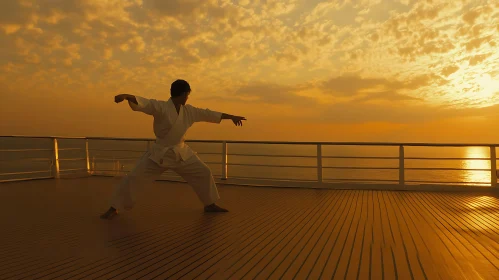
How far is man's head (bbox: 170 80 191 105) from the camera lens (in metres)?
4.43

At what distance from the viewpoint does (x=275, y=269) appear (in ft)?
8.29

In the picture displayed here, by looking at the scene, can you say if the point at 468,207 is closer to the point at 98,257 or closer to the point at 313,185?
the point at 313,185

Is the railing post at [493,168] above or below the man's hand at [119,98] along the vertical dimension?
below

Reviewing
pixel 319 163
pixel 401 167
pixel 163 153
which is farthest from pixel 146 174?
pixel 401 167

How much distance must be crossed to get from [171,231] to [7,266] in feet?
4.66

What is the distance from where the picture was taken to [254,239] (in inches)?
134

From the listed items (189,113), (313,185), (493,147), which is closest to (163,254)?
(189,113)

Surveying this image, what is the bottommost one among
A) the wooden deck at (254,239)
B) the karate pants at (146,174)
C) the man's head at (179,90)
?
the wooden deck at (254,239)

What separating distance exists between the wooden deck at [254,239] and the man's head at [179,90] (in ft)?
4.54

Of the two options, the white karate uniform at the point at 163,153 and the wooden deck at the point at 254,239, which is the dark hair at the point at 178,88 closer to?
the white karate uniform at the point at 163,153

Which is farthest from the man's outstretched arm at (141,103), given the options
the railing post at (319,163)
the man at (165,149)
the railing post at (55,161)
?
the railing post at (55,161)

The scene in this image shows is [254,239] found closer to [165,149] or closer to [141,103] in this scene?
[165,149]

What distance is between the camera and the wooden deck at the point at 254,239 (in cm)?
251

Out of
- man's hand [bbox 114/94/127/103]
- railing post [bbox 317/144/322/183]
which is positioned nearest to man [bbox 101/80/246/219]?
man's hand [bbox 114/94/127/103]
